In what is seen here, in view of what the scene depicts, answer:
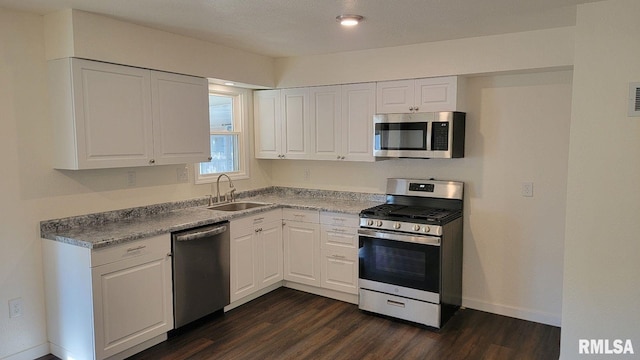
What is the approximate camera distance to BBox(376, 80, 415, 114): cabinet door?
3.87 meters

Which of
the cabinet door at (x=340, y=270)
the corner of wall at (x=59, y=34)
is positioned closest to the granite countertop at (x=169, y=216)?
the cabinet door at (x=340, y=270)

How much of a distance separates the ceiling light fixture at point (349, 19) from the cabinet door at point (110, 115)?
1552mm

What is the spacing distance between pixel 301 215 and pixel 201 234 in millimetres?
1127

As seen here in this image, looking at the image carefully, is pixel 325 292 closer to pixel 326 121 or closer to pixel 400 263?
pixel 400 263

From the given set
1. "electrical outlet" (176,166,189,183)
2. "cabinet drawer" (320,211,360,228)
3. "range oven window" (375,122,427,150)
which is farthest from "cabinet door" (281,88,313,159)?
"electrical outlet" (176,166,189,183)

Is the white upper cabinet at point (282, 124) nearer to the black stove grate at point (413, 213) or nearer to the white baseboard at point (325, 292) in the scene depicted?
the black stove grate at point (413, 213)

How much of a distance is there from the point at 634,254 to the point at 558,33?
1.66 m

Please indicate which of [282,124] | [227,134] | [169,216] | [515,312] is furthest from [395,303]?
[227,134]

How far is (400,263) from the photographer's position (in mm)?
3664

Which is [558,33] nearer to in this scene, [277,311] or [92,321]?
[277,311]

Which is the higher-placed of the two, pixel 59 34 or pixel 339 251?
pixel 59 34

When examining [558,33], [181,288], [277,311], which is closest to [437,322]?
[277,311]

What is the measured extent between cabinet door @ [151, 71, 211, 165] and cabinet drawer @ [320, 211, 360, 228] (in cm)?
121

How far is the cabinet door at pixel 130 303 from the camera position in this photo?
9.41ft
